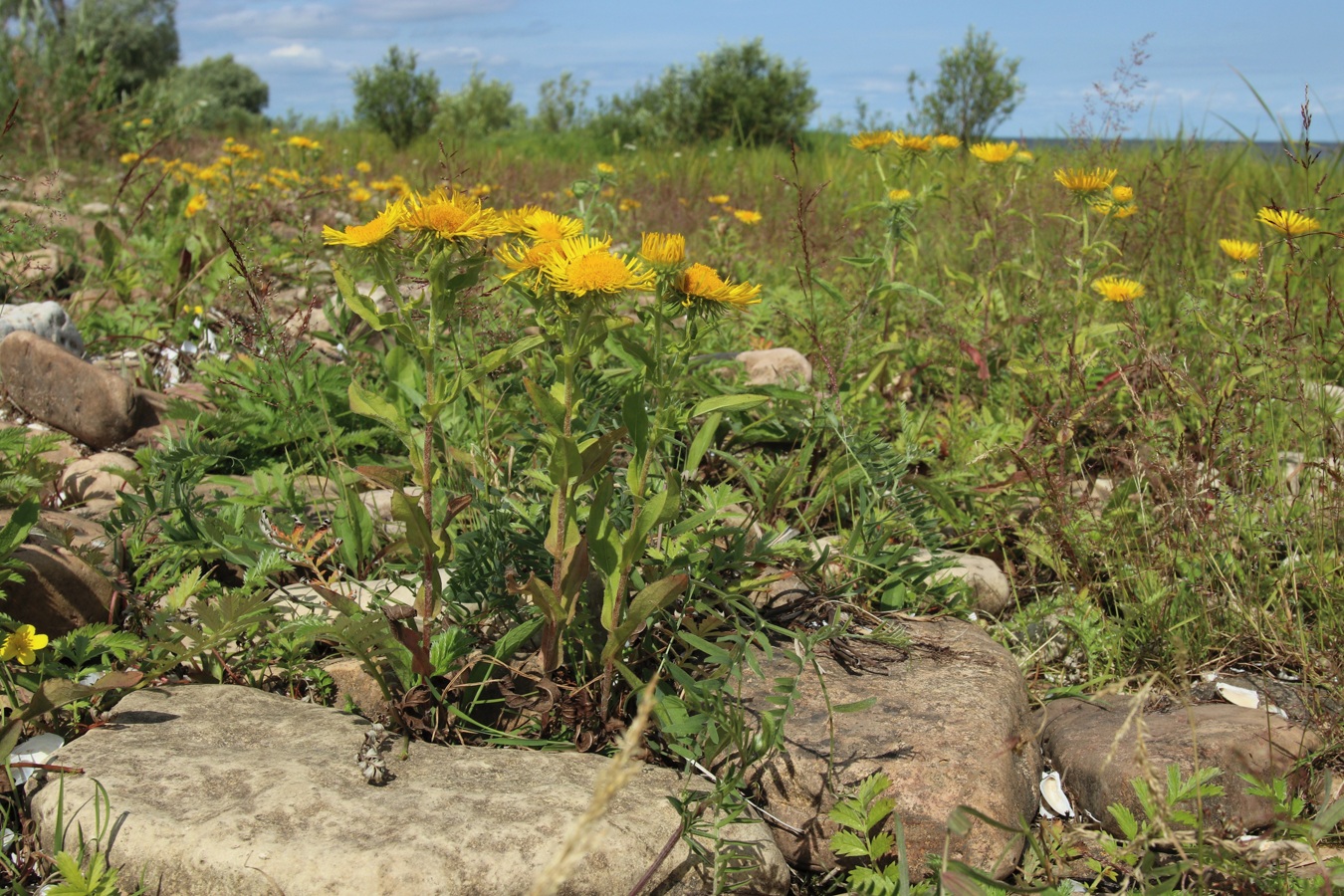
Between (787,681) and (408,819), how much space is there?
64cm

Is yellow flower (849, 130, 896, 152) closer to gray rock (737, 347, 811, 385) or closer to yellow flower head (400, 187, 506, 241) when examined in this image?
gray rock (737, 347, 811, 385)

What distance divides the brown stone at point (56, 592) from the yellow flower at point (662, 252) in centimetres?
140

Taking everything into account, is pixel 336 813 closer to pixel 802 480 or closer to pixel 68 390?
pixel 802 480

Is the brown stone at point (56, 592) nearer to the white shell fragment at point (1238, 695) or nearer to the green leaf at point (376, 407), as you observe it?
the green leaf at point (376, 407)

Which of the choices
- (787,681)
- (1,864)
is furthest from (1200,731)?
(1,864)

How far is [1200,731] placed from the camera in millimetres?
2061

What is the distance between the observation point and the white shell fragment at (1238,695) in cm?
225

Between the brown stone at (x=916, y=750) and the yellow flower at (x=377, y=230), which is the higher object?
the yellow flower at (x=377, y=230)

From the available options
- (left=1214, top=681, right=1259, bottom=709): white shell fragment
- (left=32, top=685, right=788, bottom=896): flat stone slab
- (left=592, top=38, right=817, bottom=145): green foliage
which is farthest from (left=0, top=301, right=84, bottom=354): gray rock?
(left=592, top=38, right=817, bottom=145): green foliage

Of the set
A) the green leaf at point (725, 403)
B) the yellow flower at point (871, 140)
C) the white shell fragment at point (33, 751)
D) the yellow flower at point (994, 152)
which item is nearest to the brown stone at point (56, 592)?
the white shell fragment at point (33, 751)

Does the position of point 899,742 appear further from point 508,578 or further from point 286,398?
point 286,398

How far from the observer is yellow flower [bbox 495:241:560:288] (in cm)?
161

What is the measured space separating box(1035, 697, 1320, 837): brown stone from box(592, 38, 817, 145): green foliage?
13012 mm

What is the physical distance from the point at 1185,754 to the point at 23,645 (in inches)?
90.2
